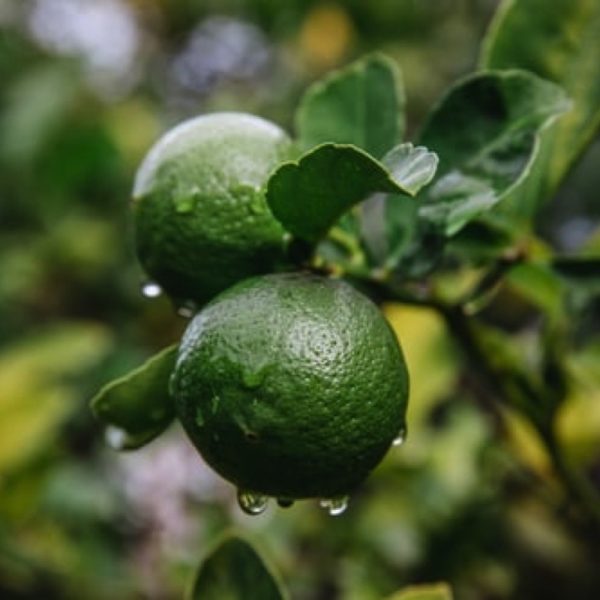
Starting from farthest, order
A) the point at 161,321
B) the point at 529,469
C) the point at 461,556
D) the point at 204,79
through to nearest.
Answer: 1. the point at 204,79
2. the point at 161,321
3. the point at 461,556
4. the point at 529,469

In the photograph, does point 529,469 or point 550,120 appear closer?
point 550,120

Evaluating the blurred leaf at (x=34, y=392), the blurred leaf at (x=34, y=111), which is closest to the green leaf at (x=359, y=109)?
the blurred leaf at (x=34, y=392)

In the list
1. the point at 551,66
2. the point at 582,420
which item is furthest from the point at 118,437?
the point at 582,420

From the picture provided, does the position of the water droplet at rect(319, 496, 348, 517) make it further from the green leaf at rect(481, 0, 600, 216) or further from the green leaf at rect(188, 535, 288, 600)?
the green leaf at rect(481, 0, 600, 216)

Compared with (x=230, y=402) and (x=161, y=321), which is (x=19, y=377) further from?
(x=230, y=402)

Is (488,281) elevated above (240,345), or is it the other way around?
(240,345)

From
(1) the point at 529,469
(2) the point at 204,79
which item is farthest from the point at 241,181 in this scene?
(2) the point at 204,79

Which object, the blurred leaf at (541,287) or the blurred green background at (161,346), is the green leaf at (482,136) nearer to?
the blurred leaf at (541,287)
